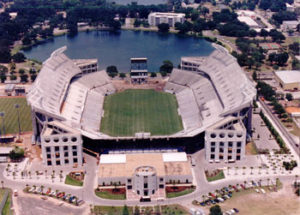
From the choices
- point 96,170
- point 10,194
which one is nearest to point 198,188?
point 96,170

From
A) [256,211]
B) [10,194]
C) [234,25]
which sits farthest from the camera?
[234,25]

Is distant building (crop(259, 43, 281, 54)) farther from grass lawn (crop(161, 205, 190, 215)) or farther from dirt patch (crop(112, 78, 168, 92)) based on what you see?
grass lawn (crop(161, 205, 190, 215))

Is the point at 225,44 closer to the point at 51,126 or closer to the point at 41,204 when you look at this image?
the point at 51,126

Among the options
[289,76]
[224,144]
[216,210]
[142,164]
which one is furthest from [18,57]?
[216,210]

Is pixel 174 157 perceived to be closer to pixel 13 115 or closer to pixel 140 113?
pixel 140 113

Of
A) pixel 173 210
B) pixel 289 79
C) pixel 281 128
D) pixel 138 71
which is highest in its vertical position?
pixel 138 71

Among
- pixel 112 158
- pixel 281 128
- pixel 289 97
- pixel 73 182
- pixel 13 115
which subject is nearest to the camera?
pixel 73 182

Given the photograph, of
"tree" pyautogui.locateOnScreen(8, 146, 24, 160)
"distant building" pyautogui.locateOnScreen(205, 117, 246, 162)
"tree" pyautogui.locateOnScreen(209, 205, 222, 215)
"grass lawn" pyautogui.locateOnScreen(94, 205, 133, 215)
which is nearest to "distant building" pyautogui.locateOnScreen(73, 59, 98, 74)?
"tree" pyautogui.locateOnScreen(8, 146, 24, 160)
